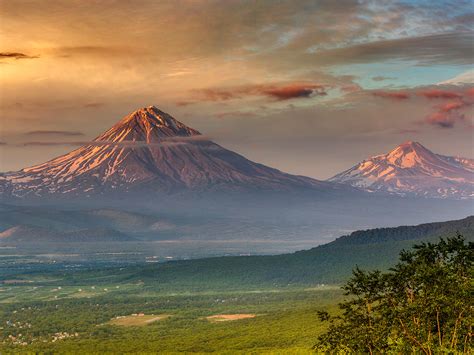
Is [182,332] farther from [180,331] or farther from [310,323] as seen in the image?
[310,323]

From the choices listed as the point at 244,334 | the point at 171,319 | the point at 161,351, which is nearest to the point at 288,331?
the point at 244,334

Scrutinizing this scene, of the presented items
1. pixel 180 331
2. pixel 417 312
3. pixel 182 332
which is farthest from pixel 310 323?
pixel 417 312

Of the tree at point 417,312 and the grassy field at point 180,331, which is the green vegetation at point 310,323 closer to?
the tree at point 417,312

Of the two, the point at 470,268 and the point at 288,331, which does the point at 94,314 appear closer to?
the point at 288,331

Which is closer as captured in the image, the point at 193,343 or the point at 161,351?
the point at 161,351

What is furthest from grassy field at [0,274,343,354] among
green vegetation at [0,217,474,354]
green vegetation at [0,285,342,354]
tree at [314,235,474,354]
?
tree at [314,235,474,354]

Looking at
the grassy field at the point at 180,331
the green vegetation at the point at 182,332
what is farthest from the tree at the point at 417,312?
the grassy field at the point at 180,331

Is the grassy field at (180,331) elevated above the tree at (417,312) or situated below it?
below

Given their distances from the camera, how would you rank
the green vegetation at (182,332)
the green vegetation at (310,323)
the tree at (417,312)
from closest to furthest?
the tree at (417,312), the green vegetation at (310,323), the green vegetation at (182,332)
